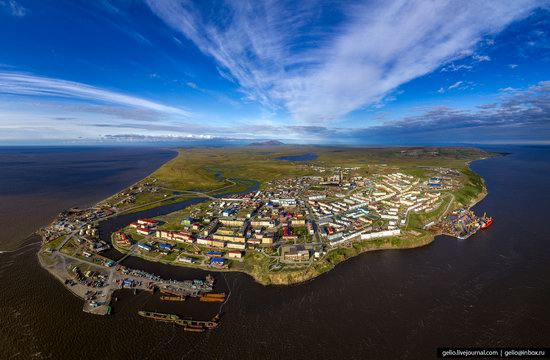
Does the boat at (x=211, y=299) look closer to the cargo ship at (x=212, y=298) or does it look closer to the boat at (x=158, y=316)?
the cargo ship at (x=212, y=298)

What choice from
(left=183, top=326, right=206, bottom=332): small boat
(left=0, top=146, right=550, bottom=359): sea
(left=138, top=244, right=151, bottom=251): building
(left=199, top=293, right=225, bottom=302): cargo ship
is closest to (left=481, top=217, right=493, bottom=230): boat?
(left=0, top=146, right=550, bottom=359): sea

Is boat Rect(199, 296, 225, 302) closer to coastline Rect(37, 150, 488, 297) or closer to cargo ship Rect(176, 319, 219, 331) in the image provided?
cargo ship Rect(176, 319, 219, 331)

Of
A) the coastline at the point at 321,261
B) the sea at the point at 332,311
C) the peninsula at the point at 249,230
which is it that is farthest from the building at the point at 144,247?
the sea at the point at 332,311

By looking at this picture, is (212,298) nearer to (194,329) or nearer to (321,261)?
(194,329)

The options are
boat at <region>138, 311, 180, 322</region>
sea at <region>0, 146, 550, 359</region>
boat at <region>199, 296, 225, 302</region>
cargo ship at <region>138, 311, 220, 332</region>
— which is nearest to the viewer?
sea at <region>0, 146, 550, 359</region>

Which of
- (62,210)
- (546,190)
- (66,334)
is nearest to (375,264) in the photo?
(66,334)

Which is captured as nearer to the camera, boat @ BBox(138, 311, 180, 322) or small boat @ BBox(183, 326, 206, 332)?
small boat @ BBox(183, 326, 206, 332)

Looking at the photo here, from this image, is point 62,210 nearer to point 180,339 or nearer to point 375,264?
point 180,339
